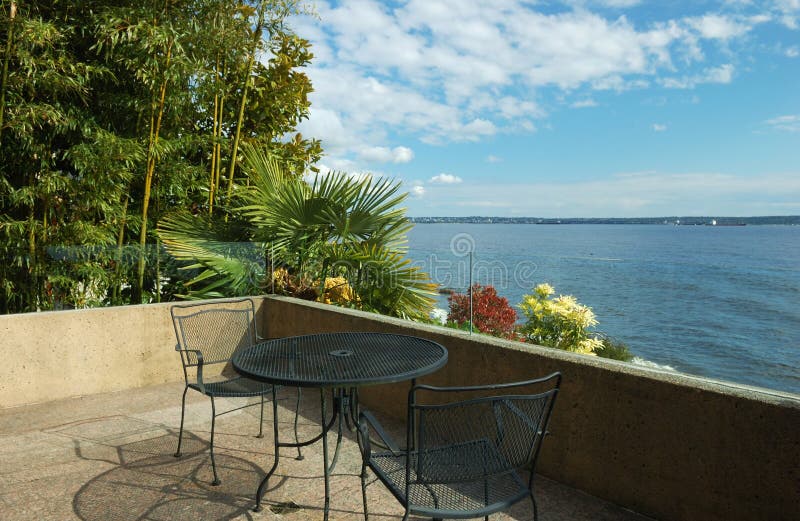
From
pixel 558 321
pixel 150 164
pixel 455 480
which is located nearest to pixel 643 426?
pixel 455 480

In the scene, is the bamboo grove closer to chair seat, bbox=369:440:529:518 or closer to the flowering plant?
the flowering plant

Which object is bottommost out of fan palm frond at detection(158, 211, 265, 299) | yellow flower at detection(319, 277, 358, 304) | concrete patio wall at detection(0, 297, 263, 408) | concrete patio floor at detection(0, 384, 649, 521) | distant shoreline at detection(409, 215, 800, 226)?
concrete patio floor at detection(0, 384, 649, 521)

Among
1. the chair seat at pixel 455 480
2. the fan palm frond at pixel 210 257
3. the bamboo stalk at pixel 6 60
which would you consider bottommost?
the chair seat at pixel 455 480

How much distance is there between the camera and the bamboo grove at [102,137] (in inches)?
157

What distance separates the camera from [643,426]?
2.28 metres

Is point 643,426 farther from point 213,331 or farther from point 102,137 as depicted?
point 102,137

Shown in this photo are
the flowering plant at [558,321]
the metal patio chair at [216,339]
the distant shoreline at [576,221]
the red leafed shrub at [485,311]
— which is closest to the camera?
the metal patio chair at [216,339]

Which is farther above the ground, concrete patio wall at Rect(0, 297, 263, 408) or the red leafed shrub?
the red leafed shrub

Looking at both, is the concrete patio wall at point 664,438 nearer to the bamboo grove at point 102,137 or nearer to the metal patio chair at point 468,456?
the metal patio chair at point 468,456

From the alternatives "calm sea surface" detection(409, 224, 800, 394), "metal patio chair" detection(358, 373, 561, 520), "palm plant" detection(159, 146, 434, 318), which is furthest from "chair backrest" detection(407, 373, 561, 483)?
"palm plant" detection(159, 146, 434, 318)

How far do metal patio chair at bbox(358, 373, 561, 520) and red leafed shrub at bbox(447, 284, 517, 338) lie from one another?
1668mm

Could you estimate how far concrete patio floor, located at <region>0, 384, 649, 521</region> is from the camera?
233cm

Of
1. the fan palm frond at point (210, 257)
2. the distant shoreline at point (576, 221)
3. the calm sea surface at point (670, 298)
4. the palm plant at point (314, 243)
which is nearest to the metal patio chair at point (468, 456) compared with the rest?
the calm sea surface at point (670, 298)

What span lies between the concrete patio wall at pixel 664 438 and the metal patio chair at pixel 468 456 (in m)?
0.81
